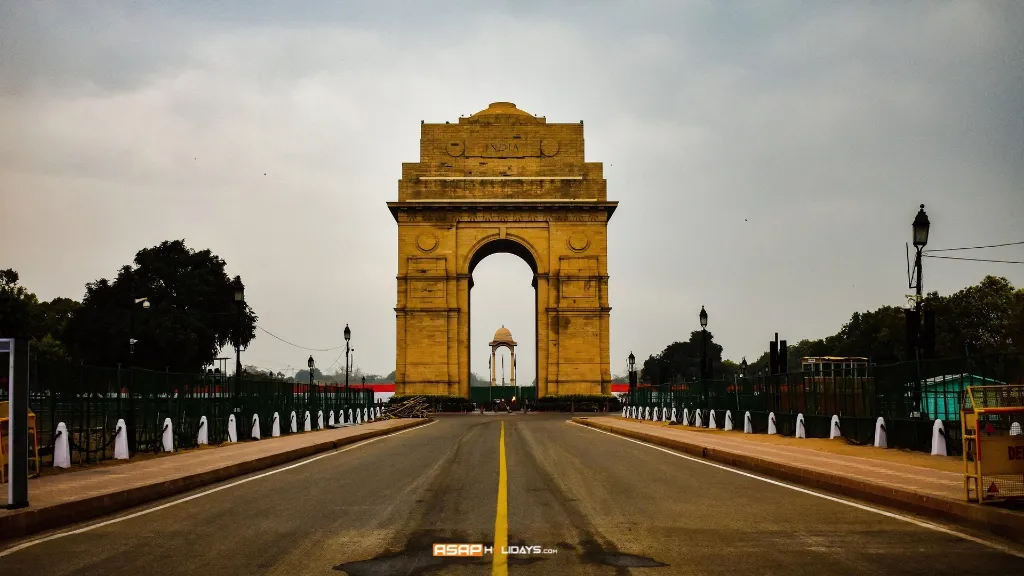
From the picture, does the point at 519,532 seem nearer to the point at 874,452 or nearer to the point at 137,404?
the point at 874,452

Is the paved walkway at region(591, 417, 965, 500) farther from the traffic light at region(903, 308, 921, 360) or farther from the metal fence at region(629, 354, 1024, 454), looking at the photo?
the traffic light at region(903, 308, 921, 360)

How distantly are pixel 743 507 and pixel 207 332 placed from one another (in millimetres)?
71216

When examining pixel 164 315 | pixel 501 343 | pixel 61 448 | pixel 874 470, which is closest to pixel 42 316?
pixel 164 315

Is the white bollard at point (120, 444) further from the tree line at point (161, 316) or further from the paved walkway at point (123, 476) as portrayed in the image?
the tree line at point (161, 316)

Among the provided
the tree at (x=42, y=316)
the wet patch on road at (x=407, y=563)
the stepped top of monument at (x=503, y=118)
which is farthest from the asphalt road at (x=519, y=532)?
the tree at (x=42, y=316)

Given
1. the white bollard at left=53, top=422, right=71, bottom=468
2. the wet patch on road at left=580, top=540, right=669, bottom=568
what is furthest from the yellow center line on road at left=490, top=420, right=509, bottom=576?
Result: the white bollard at left=53, top=422, right=71, bottom=468

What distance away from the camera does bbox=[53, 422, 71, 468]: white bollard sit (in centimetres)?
1723

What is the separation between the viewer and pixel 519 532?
9.73 metres

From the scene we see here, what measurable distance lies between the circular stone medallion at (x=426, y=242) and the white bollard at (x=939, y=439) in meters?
55.4

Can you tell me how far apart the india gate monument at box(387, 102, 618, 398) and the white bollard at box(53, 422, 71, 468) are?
53455 millimetres

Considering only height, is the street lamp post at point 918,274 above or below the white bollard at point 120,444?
above

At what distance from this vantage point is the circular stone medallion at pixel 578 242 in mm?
72938

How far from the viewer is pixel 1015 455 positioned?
10375mm

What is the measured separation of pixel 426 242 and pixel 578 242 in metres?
11.2
